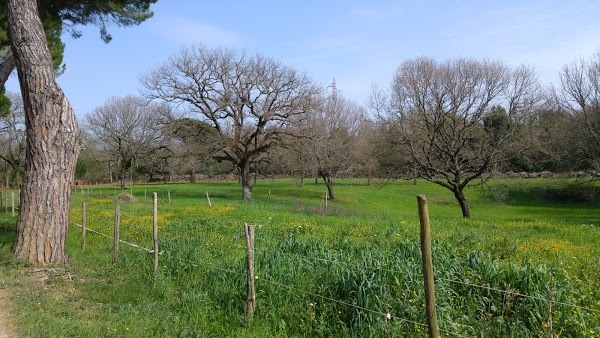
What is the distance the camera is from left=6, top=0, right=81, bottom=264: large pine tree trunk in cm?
907

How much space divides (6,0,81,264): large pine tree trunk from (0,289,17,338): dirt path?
6.97ft

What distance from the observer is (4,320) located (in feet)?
19.5

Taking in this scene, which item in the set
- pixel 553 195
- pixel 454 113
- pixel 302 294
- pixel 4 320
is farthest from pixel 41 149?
pixel 553 195

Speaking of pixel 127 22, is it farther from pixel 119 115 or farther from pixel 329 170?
pixel 119 115

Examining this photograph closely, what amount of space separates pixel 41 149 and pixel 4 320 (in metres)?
4.17

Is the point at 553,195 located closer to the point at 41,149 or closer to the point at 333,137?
the point at 333,137

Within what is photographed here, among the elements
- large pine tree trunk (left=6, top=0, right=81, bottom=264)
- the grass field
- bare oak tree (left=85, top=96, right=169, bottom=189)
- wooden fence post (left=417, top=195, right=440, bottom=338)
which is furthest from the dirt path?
bare oak tree (left=85, top=96, right=169, bottom=189)

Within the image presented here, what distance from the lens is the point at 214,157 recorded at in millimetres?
38906

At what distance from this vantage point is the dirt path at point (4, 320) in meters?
5.46

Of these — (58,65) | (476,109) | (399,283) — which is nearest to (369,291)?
(399,283)

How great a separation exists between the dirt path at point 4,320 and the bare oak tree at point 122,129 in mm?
51523

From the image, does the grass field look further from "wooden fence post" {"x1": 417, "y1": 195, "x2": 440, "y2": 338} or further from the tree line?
the tree line

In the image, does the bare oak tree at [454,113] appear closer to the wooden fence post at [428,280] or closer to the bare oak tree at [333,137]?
the bare oak tree at [333,137]

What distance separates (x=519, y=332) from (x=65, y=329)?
16.9ft
